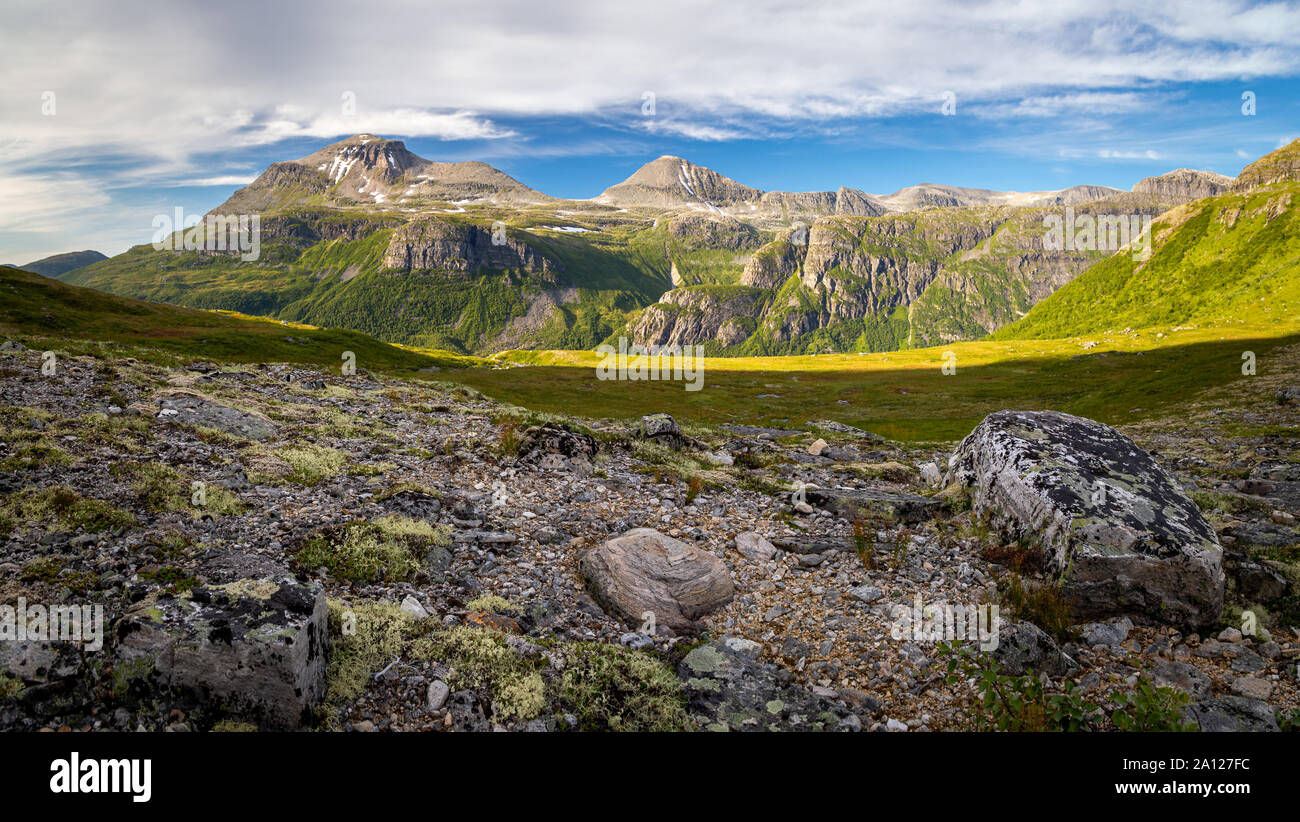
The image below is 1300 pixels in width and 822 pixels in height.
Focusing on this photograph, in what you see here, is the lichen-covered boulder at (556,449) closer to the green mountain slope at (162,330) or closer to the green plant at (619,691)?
the green plant at (619,691)

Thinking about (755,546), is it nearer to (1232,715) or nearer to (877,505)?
(877,505)

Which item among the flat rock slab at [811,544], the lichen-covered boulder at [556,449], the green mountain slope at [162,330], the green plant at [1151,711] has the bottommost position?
the green plant at [1151,711]

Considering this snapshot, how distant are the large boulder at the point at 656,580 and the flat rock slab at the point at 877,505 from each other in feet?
17.5

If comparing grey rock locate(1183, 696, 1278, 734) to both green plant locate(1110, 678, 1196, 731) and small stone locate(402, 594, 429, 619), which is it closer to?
green plant locate(1110, 678, 1196, 731)

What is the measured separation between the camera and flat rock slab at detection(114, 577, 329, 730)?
6.46m

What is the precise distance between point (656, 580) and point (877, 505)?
7.55 metres

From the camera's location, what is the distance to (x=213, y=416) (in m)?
18.8

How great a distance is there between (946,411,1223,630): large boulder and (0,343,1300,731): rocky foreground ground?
6 cm

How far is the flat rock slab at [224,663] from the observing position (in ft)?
21.2

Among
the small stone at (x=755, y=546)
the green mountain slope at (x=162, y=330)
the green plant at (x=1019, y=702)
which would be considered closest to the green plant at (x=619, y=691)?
the green plant at (x=1019, y=702)
